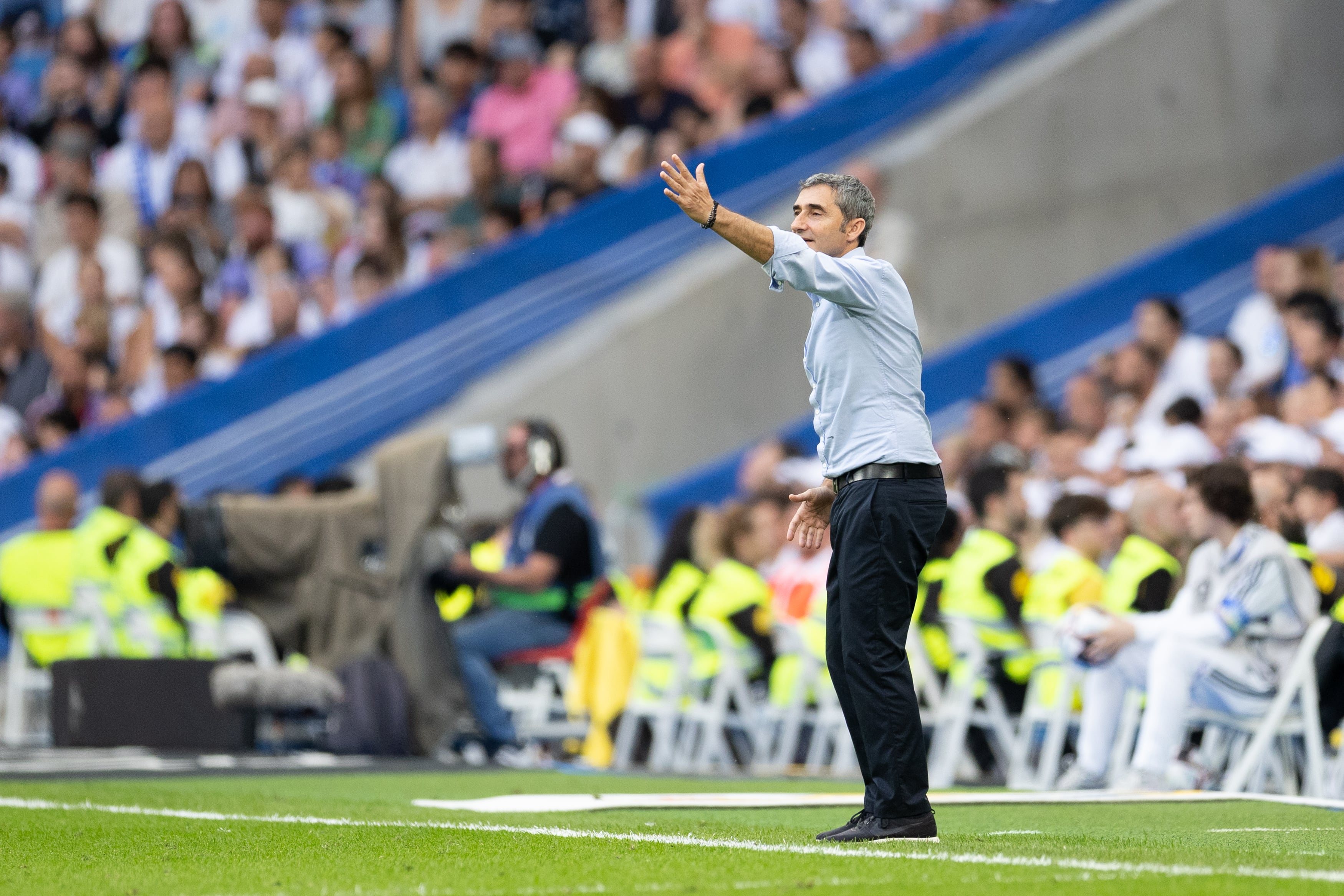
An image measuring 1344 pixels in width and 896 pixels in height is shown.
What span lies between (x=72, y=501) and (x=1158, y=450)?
6.82m

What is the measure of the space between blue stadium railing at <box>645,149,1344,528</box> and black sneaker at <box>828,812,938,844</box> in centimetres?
839

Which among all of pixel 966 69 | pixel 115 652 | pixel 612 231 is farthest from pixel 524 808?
pixel 966 69

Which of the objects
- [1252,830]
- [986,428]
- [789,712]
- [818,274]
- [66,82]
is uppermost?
[66,82]

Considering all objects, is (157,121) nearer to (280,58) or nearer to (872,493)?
(280,58)

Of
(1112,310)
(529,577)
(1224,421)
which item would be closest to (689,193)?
(529,577)

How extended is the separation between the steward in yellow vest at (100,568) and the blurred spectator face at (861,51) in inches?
279

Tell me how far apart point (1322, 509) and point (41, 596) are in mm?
7569

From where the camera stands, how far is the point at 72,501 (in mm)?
13008

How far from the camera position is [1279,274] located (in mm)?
12984

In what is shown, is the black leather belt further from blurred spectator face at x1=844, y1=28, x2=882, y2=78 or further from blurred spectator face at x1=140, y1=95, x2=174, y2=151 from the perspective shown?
blurred spectator face at x1=140, y1=95, x2=174, y2=151

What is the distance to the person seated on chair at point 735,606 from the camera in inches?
446

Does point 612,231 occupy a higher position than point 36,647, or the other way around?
point 612,231

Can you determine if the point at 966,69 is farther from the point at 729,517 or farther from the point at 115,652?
the point at 115,652

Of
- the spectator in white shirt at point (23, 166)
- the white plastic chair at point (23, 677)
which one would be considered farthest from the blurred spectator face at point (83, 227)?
the white plastic chair at point (23, 677)
